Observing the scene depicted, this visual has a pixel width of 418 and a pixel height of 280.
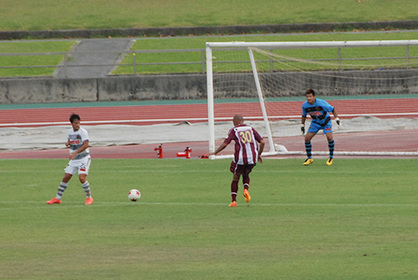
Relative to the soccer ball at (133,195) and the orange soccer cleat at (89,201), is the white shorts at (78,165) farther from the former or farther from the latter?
the soccer ball at (133,195)

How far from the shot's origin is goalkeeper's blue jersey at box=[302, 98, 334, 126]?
784 inches

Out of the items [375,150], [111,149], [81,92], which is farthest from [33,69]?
[375,150]

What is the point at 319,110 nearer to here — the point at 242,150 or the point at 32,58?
the point at 242,150

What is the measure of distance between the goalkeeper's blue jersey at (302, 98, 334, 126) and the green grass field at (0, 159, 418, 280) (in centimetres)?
116

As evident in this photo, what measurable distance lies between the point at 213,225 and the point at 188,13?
115 ft

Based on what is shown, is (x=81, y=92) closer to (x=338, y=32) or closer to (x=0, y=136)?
(x=0, y=136)

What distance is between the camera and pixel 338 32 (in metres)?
41.9

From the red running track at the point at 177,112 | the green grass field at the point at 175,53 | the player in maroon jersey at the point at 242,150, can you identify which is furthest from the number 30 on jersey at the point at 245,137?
the green grass field at the point at 175,53

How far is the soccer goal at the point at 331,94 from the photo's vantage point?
80.4ft

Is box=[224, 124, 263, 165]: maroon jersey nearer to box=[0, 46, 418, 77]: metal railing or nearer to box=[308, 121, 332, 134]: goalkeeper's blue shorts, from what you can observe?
box=[308, 121, 332, 134]: goalkeeper's blue shorts

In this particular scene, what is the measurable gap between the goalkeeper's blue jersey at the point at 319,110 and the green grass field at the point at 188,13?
79.0 ft

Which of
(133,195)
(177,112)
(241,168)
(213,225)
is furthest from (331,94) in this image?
(213,225)

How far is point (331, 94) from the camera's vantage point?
3366 cm

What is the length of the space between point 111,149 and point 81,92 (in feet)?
36.8
